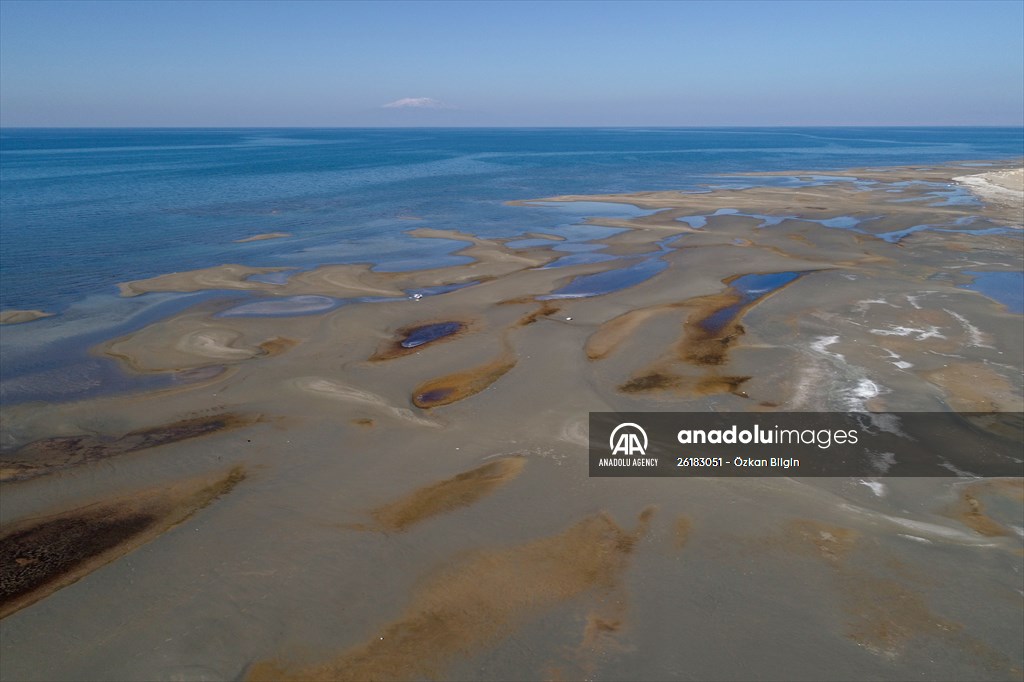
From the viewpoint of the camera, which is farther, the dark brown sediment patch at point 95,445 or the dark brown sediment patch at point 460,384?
the dark brown sediment patch at point 460,384

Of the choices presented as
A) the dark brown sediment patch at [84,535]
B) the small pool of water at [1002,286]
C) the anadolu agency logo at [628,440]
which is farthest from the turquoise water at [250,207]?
the small pool of water at [1002,286]

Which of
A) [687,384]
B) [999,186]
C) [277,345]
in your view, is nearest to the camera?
[687,384]

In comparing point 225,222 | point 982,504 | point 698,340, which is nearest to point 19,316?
point 225,222

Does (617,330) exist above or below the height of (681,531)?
above

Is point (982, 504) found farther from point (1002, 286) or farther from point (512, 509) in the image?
point (1002, 286)

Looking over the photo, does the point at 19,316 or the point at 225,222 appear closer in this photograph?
the point at 19,316

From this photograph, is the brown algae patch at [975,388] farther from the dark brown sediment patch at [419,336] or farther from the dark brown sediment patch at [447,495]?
the dark brown sediment patch at [419,336]

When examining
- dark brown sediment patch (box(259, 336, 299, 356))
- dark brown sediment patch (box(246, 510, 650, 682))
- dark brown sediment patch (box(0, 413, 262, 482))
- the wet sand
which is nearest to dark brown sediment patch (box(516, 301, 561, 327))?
the wet sand
